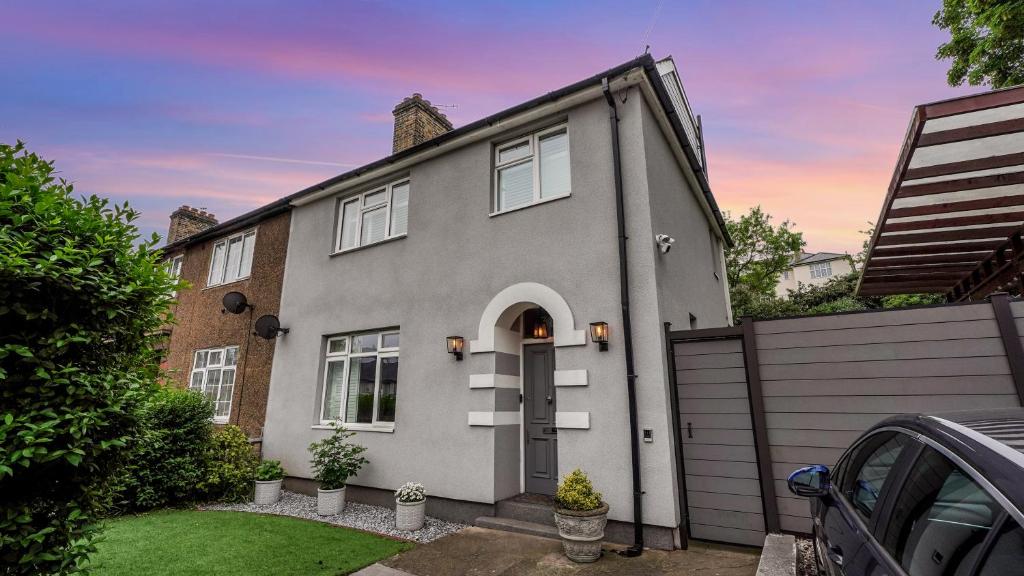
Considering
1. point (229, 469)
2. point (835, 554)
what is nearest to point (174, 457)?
point (229, 469)

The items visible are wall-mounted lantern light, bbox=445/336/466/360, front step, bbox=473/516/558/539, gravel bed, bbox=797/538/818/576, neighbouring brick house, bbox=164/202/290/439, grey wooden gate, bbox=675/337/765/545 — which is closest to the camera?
gravel bed, bbox=797/538/818/576

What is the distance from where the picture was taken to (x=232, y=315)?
11.6 metres

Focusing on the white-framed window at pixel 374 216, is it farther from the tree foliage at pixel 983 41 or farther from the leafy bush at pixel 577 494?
the tree foliage at pixel 983 41

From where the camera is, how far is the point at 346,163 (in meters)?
10.7

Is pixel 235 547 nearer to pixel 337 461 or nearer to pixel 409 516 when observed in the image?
pixel 337 461

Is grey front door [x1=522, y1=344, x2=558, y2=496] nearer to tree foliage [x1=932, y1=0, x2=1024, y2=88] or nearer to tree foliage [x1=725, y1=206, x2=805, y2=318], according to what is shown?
tree foliage [x1=932, y1=0, x2=1024, y2=88]

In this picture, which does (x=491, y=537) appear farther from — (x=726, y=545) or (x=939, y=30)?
(x=939, y=30)

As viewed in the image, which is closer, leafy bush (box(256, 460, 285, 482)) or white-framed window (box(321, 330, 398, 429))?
white-framed window (box(321, 330, 398, 429))

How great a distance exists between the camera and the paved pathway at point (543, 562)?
4.54 m

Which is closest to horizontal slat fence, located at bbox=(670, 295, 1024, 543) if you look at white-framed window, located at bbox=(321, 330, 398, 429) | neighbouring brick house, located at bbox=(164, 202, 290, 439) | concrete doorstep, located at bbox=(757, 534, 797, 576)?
concrete doorstep, located at bbox=(757, 534, 797, 576)

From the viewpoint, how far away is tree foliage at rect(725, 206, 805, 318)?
77.1ft

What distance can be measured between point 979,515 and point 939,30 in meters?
18.0

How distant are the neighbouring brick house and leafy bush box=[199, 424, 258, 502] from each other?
0.91 m

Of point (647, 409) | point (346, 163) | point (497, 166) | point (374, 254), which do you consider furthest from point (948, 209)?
point (346, 163)
